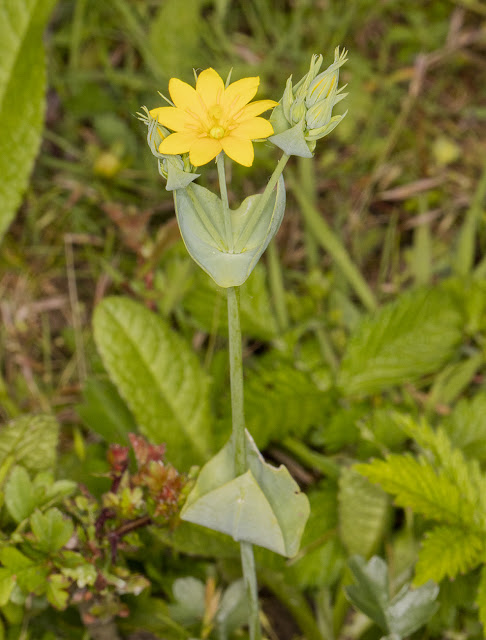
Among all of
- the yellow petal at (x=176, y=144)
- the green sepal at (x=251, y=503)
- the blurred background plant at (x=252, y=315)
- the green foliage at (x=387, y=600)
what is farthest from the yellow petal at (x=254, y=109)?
the green foliage at (x=387, y=600)

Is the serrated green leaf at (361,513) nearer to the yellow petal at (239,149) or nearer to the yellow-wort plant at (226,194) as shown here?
the yellow-wort plant at (226,194)

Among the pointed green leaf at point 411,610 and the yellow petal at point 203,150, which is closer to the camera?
the yellow petal at point 203,150

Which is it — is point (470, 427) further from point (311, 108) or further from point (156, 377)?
point (311, 108)

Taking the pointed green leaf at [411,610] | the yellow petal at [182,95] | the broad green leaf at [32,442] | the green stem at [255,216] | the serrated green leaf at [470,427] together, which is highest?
the yellow petal at [182,95]

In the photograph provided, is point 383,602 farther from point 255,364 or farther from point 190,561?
point 255,364

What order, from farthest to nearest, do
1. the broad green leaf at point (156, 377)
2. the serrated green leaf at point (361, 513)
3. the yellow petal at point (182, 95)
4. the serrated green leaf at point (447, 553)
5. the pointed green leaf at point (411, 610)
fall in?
the broad green leaf at point (156, 377) → the serrated green leaf at point (361, 513) → the pointed green leaf at point (411, 610) → the serrated green leaf at point (447, 553) → the yellow petal at point (182, 95)

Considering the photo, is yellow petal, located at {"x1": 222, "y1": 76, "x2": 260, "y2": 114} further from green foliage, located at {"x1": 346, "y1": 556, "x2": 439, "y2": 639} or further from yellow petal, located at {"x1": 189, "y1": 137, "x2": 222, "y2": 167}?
green foliage, located at {"x1": 346, "y1": 556, "x2": 439, "y2": 639}

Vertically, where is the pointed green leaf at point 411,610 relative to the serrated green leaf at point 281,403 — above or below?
below

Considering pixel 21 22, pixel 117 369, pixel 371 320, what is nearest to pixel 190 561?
pixel 117 369
